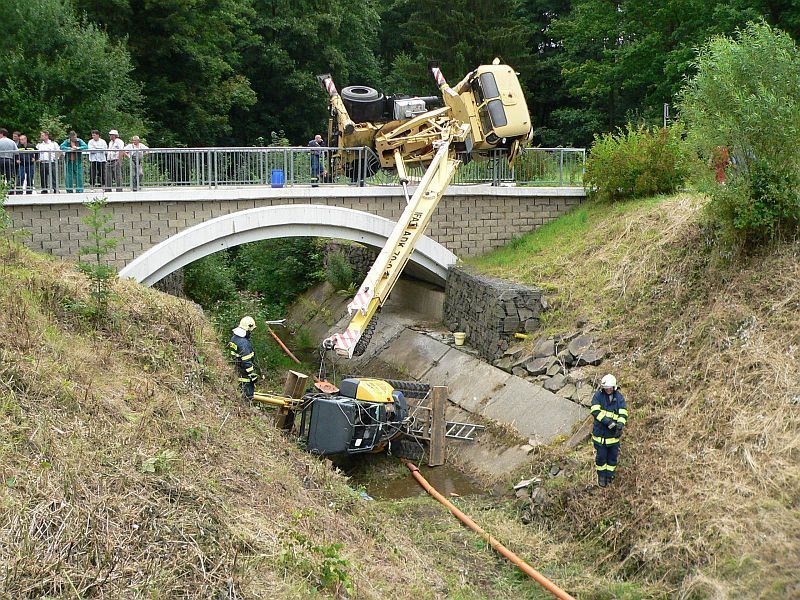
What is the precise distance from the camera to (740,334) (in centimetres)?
1267

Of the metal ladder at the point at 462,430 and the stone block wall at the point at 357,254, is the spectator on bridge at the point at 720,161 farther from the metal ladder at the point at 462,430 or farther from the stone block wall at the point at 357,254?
the stone block wall at the point at 357,254

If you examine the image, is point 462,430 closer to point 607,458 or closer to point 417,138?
point 607,458

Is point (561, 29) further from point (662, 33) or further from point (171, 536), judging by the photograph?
point (171, 536)

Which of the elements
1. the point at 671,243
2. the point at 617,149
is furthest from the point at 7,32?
the point at 671,243

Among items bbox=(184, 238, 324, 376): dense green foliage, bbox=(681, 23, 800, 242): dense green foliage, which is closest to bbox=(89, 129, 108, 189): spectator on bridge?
bbox=(184, 238, 324, 376): dense green foliage

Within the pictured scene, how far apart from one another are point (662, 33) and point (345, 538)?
24568 millimetres

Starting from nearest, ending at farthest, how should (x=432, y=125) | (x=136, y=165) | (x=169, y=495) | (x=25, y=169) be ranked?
(x=169, y=495)
(x=25, y=169)
(x=136, y=165)
(x=432, y=125)

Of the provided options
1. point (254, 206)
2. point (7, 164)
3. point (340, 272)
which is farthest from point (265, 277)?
point (7, 164)

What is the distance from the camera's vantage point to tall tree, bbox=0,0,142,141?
23219 mm

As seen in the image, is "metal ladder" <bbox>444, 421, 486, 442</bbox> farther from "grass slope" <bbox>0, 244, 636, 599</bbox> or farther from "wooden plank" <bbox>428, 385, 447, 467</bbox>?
"grass slope" <bbox>0, 244, 636, 599</bbox>

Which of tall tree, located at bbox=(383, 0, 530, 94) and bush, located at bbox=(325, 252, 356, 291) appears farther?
tall tree, located at bbox=(383, 0, 530, 94)

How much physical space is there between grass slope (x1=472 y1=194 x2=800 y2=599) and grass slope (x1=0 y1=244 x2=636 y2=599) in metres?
0.94

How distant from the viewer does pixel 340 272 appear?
1049 inches

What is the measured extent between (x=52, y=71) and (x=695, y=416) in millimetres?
19088
